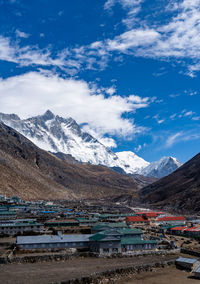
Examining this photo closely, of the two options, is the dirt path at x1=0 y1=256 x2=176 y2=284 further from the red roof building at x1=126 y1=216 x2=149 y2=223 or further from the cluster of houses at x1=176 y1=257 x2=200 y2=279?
the red roof building at x1=126 y1=216 x2=149 y2=223

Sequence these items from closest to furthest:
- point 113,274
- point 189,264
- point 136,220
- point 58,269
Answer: point 113,274 → point 58,269 → point 189,264 → point 136,220

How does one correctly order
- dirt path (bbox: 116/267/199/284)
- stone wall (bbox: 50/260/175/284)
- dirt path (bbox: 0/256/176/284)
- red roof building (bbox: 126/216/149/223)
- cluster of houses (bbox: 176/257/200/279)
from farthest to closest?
red roof building (bbox: 126/216/149/223) < cluster of houses (bbox: 176/257/200/279) < dirt path (bbox: 116/267/199/284) < dirt path (bbox: 0/256/176/284) < stone wall (bbox: 50/260/175/284)

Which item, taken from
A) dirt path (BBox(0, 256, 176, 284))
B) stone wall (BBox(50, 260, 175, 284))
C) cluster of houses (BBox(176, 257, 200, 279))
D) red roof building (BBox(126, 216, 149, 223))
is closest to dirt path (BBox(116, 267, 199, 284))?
stone wall (BBox(50, 260, 175, 284))

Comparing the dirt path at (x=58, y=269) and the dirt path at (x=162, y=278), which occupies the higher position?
the dirt path at (x=58, y=269)

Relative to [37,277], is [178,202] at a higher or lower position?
higher

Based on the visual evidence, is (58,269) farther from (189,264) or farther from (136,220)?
(136,220)

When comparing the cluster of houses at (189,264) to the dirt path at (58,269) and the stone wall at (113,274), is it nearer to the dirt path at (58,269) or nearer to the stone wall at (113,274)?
the stone wall at (113,274)

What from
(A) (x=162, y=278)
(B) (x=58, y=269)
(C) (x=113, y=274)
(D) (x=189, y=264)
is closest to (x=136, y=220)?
(D) (x=189, y=264)

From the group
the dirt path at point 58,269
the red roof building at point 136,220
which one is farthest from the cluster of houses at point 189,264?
the red roof building at point 136,220

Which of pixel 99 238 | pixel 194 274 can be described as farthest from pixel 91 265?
pixel 194 274

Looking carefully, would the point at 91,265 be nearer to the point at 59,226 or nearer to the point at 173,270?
the point at 173,270

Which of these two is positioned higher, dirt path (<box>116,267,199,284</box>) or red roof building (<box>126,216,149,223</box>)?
red roof building (<box>126,216,149,223</box>)
